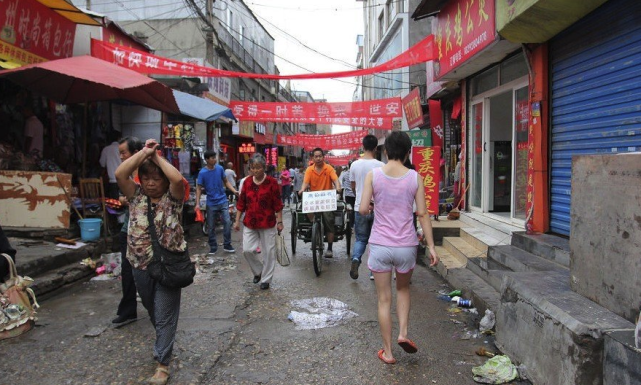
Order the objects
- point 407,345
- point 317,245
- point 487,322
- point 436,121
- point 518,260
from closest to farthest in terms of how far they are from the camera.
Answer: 1. point 407,345
2. point 487,322
3. point 518,260
4. point 317,245
5. point 436,121

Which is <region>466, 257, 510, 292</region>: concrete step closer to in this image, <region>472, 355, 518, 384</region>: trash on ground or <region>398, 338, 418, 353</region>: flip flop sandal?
<region>472, 355, 518, 384</region>: trash on ground

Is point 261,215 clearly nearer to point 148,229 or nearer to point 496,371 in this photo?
point 148,229

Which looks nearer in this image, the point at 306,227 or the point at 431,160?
the point at 306,227

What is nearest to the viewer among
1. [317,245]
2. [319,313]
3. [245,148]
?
[319,313]

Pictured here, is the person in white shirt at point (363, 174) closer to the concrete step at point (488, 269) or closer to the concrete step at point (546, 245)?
the concrete step at point (488, 269)

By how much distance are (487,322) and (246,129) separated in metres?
20.3

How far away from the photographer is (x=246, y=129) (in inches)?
922

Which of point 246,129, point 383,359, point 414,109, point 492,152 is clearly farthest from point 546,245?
point 246,129

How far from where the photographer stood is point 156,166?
3334mm

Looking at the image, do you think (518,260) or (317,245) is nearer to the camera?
(518,260)

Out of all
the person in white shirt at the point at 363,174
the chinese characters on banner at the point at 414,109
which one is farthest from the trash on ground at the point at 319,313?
the chinese characters on banner at the point at 414,109

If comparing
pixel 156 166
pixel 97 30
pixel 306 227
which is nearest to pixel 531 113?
pixel 306 227

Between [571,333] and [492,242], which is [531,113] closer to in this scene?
[492,242]

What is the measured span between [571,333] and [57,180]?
718 centimetres
